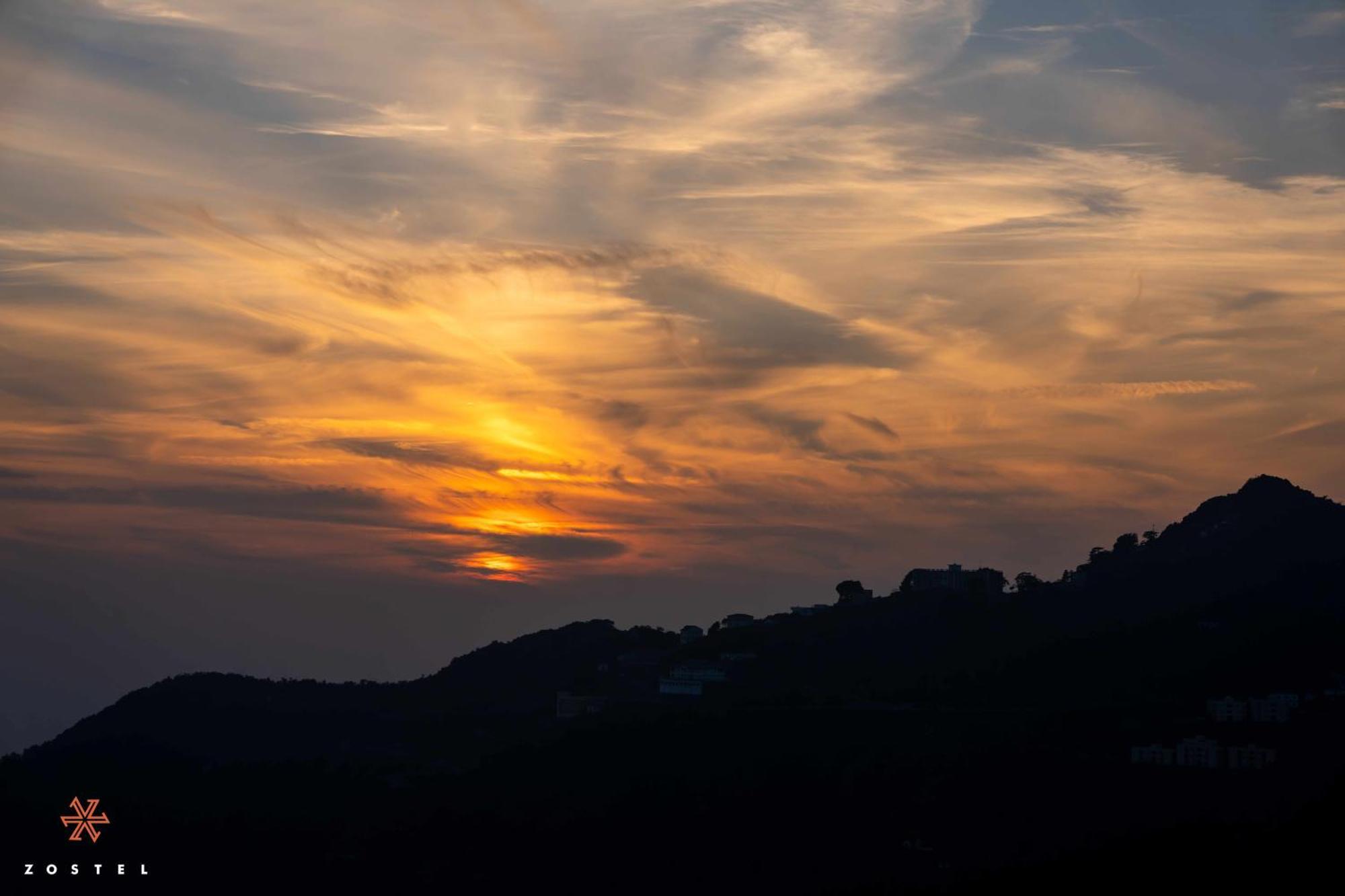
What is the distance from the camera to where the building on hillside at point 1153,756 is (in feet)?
377

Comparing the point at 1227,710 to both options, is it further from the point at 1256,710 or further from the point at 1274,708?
the point at 1274,708

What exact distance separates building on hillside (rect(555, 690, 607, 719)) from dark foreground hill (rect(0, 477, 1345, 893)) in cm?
53

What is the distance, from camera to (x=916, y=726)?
13212 cm

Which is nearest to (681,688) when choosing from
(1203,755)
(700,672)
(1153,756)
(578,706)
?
(700,672)

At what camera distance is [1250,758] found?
115 m

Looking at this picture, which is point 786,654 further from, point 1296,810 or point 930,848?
point 1296,810

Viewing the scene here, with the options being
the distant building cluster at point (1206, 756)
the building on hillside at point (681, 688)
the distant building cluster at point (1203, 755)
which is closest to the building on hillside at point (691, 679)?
the building on hillside at point (681, 688)

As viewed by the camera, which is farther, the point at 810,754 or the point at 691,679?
the point at 691,679

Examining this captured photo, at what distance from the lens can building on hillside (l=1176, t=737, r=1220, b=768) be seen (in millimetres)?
113875

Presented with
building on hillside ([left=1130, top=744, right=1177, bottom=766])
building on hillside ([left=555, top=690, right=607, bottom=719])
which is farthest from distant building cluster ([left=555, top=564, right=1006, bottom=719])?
building on hillside ([left=1130, top=744, right=1177, bottom=766])

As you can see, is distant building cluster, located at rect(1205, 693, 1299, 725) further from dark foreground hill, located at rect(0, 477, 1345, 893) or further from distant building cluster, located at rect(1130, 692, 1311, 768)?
distant building cluster, located at rect(1130, 692, 1311, 768)

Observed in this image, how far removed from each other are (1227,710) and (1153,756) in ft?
44.2

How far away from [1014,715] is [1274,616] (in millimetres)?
34715

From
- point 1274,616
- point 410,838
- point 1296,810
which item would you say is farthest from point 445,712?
point 1296,810
